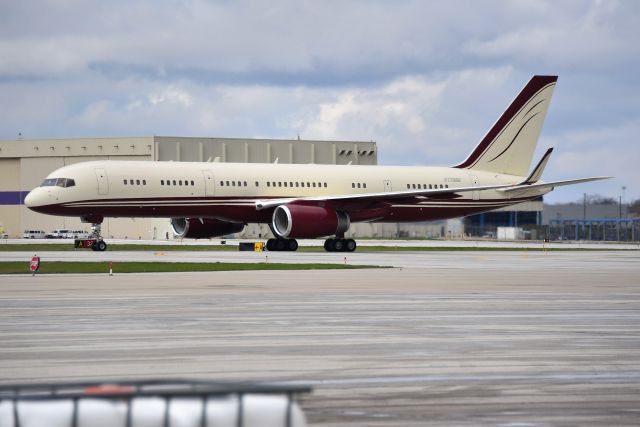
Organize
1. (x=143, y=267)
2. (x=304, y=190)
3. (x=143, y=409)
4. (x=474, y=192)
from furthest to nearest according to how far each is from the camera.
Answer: (x=474, y=192), (x=304, y=190), (x=143, y=267), (x=143, y=409)

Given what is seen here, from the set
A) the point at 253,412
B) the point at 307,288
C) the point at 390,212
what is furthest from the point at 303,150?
the point at 253,412

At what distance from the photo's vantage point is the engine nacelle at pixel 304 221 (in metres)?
56.1

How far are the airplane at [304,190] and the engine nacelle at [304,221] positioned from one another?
6 centimetres

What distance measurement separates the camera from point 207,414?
5848 millimetres

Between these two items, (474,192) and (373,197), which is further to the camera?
(474,192)

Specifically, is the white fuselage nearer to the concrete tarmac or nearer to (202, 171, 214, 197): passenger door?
(202, 171, 214, 197): passenger door

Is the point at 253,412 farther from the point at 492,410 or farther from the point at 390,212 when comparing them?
the point at 390,212

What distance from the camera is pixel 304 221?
5619 cm

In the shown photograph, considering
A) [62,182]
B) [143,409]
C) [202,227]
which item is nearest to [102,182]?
[62,182]

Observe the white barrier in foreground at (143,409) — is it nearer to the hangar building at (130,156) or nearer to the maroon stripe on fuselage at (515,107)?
the maroon stripe on fuselage at (515,107)

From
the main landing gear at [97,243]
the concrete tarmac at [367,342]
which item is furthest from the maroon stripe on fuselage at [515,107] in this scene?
A: the concrete tarmac at [367,342]

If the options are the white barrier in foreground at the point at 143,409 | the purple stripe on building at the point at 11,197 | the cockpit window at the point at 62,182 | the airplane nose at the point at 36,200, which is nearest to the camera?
the white barrier in foreground at the point at 143,409

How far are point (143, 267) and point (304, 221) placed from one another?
1893cm

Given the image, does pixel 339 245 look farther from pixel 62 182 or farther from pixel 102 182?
pixel 62 182
